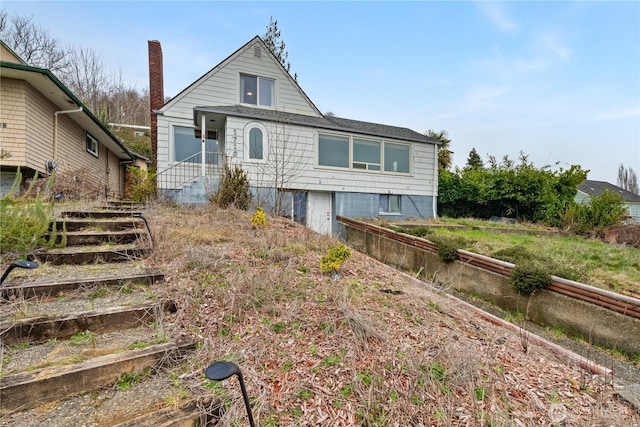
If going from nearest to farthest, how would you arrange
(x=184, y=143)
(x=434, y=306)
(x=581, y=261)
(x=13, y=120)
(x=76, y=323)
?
(x=76, y=323), (x=434, y=306), (x=581, y=261), (x=13, y=120), (x=184, y=143)

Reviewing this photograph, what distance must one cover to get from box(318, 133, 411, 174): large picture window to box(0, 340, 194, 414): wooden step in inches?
390

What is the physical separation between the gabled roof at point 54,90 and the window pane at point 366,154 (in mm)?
9565

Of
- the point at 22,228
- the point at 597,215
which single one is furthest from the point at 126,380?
the point at 597,215

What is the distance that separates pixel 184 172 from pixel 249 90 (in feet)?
14.3

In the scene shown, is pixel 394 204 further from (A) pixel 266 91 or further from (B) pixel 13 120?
(B) pixel 13 120

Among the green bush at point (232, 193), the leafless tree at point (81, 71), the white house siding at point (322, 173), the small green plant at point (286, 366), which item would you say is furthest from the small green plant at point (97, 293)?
the leafless tree at point (81, 71)

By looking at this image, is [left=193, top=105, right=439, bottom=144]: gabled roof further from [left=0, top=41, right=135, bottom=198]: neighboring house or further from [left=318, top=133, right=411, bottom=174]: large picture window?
[left=0, top=41, right=135, bottom=198]: neighboring house

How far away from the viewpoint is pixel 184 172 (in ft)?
33.6

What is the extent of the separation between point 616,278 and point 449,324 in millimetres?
3758

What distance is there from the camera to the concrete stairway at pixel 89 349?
5.08 ft

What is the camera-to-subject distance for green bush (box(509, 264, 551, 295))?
432cm

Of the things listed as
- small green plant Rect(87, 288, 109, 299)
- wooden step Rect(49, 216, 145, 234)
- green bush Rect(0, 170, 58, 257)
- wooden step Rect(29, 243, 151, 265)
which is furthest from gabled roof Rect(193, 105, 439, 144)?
small green plant Rect(87, 288, 109, 299)

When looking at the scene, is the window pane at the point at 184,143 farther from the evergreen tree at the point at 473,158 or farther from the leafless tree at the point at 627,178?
the leafless tree at the point at 627,178

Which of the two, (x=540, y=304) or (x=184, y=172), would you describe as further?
(x=184, y=172)
